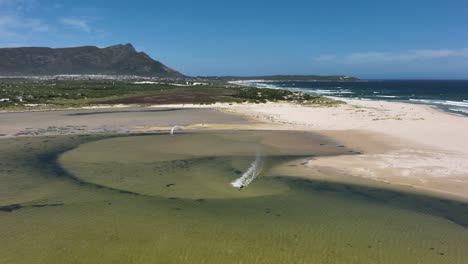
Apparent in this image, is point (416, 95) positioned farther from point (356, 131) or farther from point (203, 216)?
point (203, 216)

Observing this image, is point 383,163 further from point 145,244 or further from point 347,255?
point 145,244

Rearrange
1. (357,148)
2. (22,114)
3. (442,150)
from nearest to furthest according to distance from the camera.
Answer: (442,150) < (357,148) < (22,114)

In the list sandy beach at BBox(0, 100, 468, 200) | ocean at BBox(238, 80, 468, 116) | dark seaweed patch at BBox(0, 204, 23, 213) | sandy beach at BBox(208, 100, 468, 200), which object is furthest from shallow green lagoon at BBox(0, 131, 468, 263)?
ocean at BBox(238, 80, 468, 116)

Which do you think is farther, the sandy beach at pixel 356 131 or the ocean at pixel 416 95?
the ocean at pixel 416 95

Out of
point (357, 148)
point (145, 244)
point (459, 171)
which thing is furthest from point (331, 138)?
point (145, 244)

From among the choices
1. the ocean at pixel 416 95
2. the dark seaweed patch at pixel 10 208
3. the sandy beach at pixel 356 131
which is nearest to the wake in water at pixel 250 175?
the sandy beach at pixel 356 131

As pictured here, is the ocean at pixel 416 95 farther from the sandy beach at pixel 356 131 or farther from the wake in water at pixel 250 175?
the wake in water at pixel 250 175
